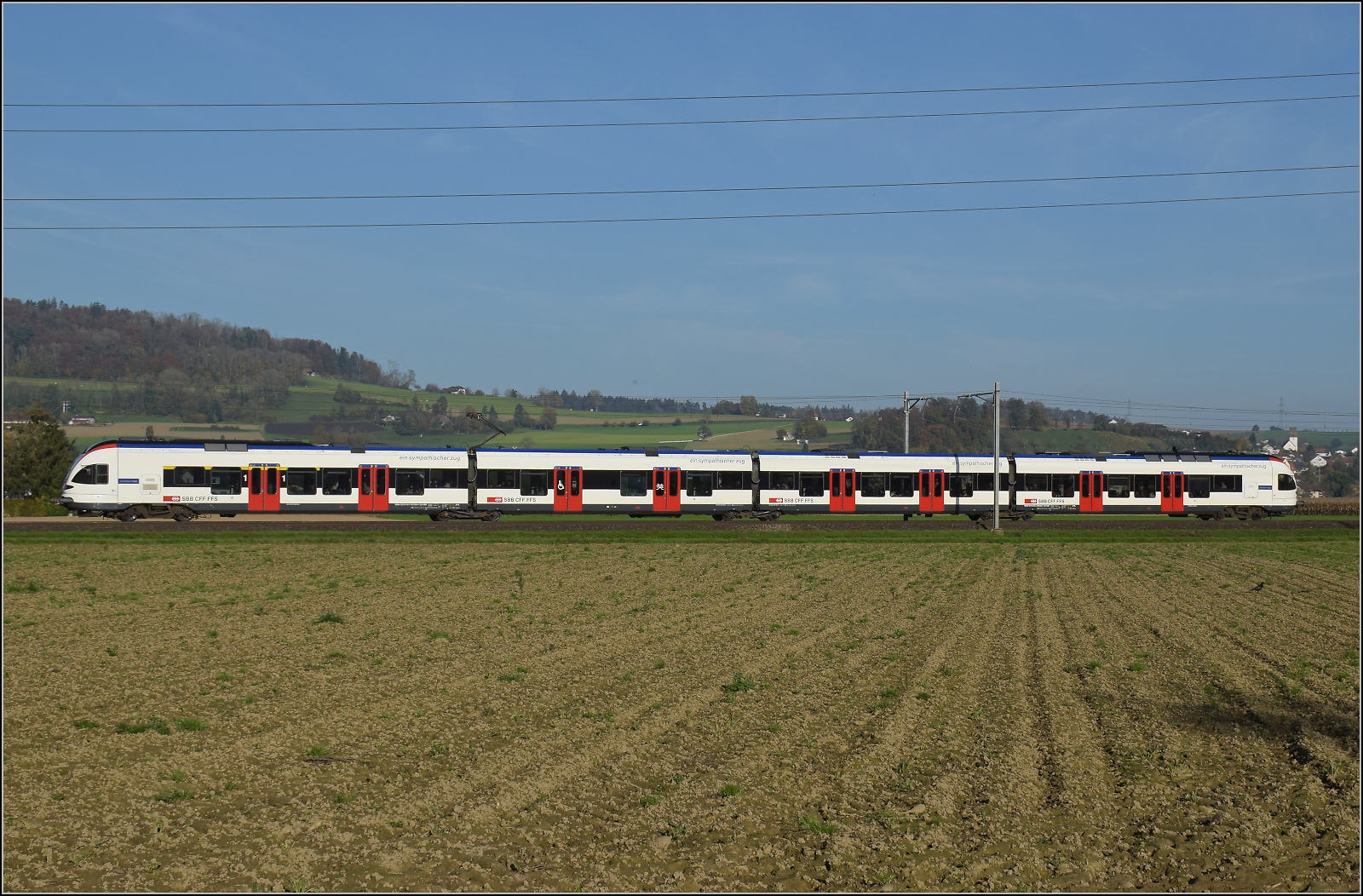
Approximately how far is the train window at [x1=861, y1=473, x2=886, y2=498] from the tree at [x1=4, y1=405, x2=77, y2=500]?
144 feet

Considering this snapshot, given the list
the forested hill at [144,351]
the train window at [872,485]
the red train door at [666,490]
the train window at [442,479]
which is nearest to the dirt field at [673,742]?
the train window at [442,479]

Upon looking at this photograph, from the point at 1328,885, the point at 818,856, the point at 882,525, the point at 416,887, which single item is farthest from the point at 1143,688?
the point at 882,525

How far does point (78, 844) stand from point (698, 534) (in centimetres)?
3510

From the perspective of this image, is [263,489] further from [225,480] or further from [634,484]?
[634,484]

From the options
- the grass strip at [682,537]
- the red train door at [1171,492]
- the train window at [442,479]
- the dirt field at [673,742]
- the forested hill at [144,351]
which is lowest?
the dirt field at [673,742]

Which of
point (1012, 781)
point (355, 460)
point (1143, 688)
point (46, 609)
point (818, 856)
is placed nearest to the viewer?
point (818, 856)

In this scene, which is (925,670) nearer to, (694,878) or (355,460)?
(694,878)

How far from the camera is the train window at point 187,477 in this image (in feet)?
157

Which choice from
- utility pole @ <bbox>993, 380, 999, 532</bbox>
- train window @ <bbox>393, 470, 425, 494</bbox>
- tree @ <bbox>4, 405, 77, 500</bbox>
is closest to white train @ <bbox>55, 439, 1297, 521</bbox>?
train window @ <bbox>393, 470, 425, 494</bbox>

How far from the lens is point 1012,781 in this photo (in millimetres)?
11039

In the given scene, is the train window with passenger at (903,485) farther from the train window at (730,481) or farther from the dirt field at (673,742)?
the dirt field at (673,742)

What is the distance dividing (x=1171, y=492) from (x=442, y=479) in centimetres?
4214

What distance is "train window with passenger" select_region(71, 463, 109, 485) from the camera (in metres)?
47.3

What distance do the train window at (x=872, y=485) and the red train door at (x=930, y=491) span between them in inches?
87.9
